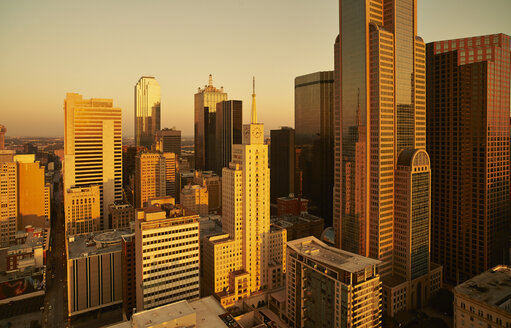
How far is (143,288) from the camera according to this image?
99062 mm

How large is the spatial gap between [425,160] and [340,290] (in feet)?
214

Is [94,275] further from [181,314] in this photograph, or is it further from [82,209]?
[181,314]

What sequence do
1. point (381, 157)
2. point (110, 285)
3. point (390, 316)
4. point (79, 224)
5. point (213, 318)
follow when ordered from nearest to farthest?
point (213, 318), point (390, 316), point (381, 157), point (110, 285), point (79, 224)

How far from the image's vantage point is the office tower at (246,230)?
128500 millimetres

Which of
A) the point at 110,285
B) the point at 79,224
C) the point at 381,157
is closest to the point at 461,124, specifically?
the point at 381,157

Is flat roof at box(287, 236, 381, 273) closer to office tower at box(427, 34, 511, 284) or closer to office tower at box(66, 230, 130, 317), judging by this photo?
office tower at box(427, 34, 511, 284)

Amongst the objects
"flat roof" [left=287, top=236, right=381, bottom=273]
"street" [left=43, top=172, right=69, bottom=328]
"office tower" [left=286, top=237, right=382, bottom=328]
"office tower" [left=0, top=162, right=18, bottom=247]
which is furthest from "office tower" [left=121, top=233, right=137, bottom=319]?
"office tower" [left=0, top=162, right=18, bottom=247]

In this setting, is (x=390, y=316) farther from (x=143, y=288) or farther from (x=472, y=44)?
(x=472, y=44)

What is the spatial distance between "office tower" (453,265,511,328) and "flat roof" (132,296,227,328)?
182 feet

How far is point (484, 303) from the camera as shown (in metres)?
76.9

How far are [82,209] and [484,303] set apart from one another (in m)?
185

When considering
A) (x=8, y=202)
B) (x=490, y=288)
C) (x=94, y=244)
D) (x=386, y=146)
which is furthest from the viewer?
(x=8, y=202)

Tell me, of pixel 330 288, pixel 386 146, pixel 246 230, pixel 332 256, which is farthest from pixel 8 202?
pixel 386 146

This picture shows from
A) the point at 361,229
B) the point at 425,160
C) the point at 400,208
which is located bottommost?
the point at 361,229
